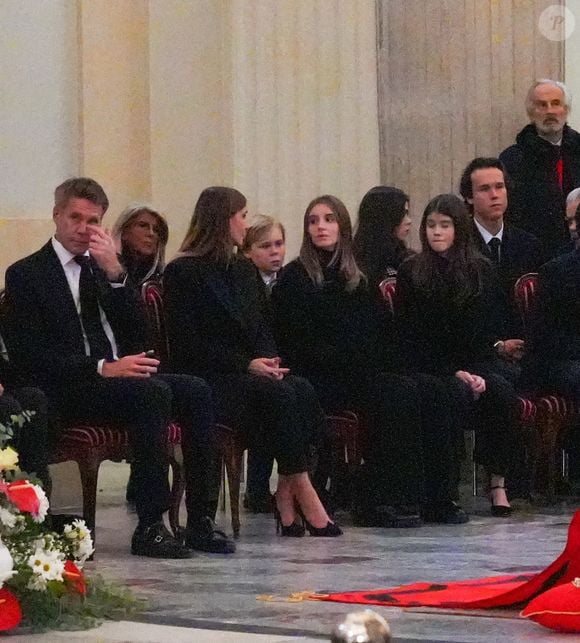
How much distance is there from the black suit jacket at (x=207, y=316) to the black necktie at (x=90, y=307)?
1.49 ft

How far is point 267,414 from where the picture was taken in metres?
7.46

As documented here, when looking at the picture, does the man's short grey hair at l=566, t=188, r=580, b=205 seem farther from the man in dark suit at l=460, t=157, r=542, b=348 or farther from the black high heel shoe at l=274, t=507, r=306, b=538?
the black high heel shoe at l=274, t=507, r=306, b=538

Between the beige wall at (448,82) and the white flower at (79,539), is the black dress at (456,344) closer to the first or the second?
the beige wall at (448,82)

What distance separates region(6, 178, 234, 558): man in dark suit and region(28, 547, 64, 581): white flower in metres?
1.70

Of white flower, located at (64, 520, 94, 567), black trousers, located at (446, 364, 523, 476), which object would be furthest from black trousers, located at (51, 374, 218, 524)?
black trousers, located at (446, 364, 523, 476)

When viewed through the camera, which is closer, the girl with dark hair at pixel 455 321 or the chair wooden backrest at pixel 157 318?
the chair wooden backrest at pixel 157 318

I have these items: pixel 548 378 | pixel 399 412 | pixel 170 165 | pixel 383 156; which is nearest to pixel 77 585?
pixel 399 412

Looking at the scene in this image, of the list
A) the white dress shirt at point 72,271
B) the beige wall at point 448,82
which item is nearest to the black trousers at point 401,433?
the white dress shirt at point 72,271

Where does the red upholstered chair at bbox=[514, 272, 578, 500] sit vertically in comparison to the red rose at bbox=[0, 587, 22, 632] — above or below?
above

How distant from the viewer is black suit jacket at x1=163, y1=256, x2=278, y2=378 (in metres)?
7.55

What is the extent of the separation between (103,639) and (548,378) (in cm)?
411

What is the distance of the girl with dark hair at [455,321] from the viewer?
26.9 ft

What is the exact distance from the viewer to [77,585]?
5207 millimetres

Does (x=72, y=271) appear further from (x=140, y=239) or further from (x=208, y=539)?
(x=208, y=539)
